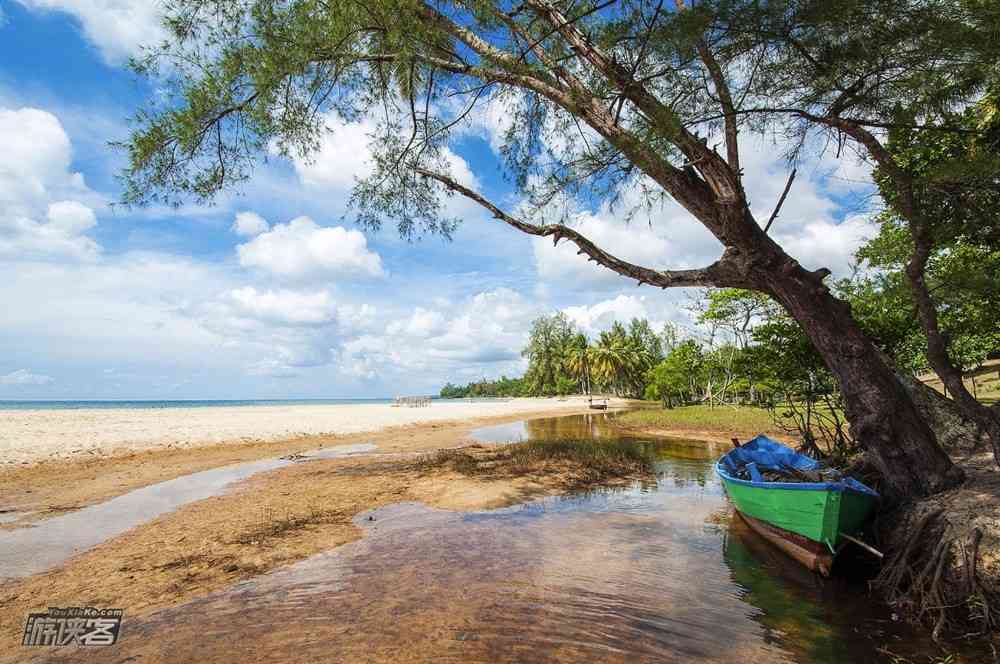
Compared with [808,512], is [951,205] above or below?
above

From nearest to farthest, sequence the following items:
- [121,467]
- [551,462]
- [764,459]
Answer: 1. [764,459]
2. [121,467]
3. [551,462]

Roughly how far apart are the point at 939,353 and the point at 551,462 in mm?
9292

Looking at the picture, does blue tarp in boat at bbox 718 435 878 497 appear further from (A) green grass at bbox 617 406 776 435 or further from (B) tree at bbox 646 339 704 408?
(B) tree at bbox 646 339 704 408

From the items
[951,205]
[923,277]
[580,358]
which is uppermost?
[580,358]

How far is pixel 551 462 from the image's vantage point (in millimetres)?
13742

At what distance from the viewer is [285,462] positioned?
14961 millimetres

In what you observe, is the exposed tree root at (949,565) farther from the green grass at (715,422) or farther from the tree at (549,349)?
the tree at (549,349)

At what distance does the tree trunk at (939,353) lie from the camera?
6.23 metres

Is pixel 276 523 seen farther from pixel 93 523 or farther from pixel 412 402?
pixel 412 402

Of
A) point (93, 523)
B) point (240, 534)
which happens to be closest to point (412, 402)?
point (93, 523)
